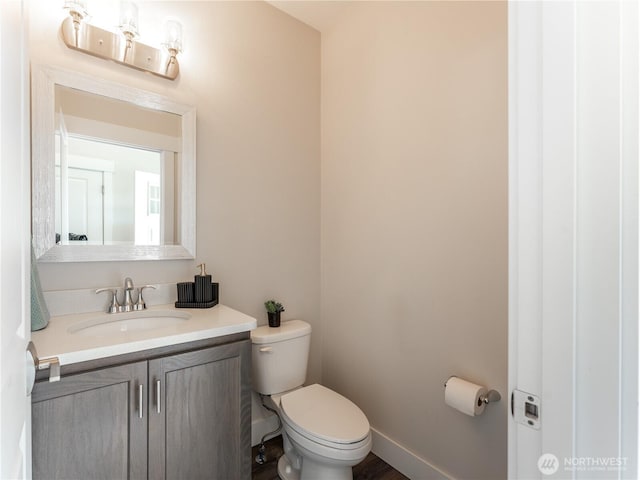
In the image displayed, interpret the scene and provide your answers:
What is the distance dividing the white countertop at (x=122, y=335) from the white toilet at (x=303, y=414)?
1.27ft

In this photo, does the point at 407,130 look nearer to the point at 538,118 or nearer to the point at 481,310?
the point at 481,310

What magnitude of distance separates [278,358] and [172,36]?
173cm

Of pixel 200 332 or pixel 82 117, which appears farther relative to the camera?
pixel 82 117

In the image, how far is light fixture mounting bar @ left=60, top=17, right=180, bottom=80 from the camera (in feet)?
4.38

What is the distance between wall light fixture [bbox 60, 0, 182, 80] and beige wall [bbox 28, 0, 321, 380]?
49 mm

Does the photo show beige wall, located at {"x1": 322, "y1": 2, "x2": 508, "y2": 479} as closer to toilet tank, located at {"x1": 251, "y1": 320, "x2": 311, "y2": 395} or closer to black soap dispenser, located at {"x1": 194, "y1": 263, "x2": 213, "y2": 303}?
toilet tank, located at {"x1": 251, "y1": 320, "x2": 311, "y2": 395}

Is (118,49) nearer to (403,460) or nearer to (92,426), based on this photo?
(92,426)

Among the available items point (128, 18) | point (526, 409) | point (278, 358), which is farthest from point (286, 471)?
point (128, 18)

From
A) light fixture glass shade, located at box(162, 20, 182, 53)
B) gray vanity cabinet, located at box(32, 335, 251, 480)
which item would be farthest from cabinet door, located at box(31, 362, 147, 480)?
light fixture glass shade, located at box(162, 20, 182, 53)

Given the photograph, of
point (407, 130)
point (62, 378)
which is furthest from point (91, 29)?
point (407, 130)

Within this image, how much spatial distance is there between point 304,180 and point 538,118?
1761 mm

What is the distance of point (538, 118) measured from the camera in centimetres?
45

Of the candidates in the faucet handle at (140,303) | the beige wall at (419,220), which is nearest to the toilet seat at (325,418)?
the beige wall at (419,220)

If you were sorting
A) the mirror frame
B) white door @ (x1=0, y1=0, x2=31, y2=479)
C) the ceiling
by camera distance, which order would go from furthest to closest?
the ceiling, the mirror frame, white door @ (x1=0, y1=0, x2=31, y2=479)
